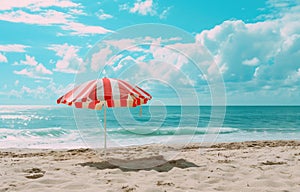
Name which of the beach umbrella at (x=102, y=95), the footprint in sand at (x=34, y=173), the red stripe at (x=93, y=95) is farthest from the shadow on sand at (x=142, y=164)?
the red stripe at (x=93, y=95)

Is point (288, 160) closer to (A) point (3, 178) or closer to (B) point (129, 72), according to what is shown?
(B) point (129, 72)

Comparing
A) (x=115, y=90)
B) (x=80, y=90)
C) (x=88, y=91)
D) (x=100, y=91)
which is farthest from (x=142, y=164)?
(x=80, y=90)

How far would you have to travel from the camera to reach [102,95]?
6020 mm

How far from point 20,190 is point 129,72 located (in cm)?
399

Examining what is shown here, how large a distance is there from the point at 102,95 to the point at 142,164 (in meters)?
1.71

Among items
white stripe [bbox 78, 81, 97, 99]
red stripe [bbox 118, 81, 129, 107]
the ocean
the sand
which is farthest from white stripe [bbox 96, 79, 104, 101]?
the ocean

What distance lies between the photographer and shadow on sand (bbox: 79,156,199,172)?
235 inches

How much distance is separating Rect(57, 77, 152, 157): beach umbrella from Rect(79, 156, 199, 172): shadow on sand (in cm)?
125

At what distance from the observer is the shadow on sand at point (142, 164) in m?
5.97

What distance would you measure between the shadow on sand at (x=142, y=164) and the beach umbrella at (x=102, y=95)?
125 centimetres

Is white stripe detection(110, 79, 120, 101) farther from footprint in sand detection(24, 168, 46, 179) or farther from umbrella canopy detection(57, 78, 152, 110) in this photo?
footprint in sand detection(24, 168, 46, 179)

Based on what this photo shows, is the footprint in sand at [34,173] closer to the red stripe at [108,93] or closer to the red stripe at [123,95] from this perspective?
the red stripe at [108,93]

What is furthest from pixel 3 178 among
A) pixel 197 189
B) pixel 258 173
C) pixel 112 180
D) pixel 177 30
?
pixel 177 30

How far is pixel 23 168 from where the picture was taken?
5.84m
